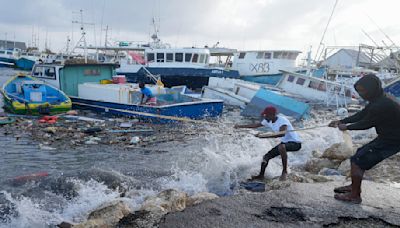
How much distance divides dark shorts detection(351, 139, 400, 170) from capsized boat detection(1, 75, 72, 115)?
13126 mm

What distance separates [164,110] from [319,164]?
680 cm

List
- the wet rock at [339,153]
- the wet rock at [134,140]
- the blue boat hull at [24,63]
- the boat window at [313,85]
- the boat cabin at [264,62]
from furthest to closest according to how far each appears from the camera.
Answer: the blue boat hull at [24,63] → the boat cabin at [264,62] → the boat window at [313,85] → the wet rock at [134,140] → the wet rock at [339,153]

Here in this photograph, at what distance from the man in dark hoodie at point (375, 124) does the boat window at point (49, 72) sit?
1586 cm

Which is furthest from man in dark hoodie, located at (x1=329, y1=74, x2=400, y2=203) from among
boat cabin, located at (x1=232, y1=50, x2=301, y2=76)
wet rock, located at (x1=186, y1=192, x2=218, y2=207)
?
boat cabin, located at (x1=232, y1=50, x2=301, y2=76)

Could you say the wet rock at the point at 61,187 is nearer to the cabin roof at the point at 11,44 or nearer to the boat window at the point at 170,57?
the boat window at the point at 170,57

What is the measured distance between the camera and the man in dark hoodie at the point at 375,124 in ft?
14.3

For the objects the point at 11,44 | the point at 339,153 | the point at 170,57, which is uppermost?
the point at 11,44

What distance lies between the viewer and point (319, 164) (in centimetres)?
810

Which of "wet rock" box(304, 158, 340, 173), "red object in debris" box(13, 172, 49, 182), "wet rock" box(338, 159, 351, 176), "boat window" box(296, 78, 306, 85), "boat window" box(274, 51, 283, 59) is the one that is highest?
"boat window" box(274, 51, 283, 59)

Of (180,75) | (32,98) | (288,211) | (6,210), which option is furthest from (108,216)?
(180,75)

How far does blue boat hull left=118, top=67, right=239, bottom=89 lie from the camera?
83.9 ft

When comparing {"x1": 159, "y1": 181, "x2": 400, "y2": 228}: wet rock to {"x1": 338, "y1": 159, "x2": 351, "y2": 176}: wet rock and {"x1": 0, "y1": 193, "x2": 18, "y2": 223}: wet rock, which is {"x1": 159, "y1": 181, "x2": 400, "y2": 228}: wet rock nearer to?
{"x1": 338, "y1": 159, "x2": 351, "y2": 176}: wet rock

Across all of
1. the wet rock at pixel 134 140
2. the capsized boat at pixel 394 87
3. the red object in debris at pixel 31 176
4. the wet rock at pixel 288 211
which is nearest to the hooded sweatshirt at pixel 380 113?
the wet rock at pixel 288 211

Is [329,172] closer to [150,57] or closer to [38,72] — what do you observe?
[38,72]
